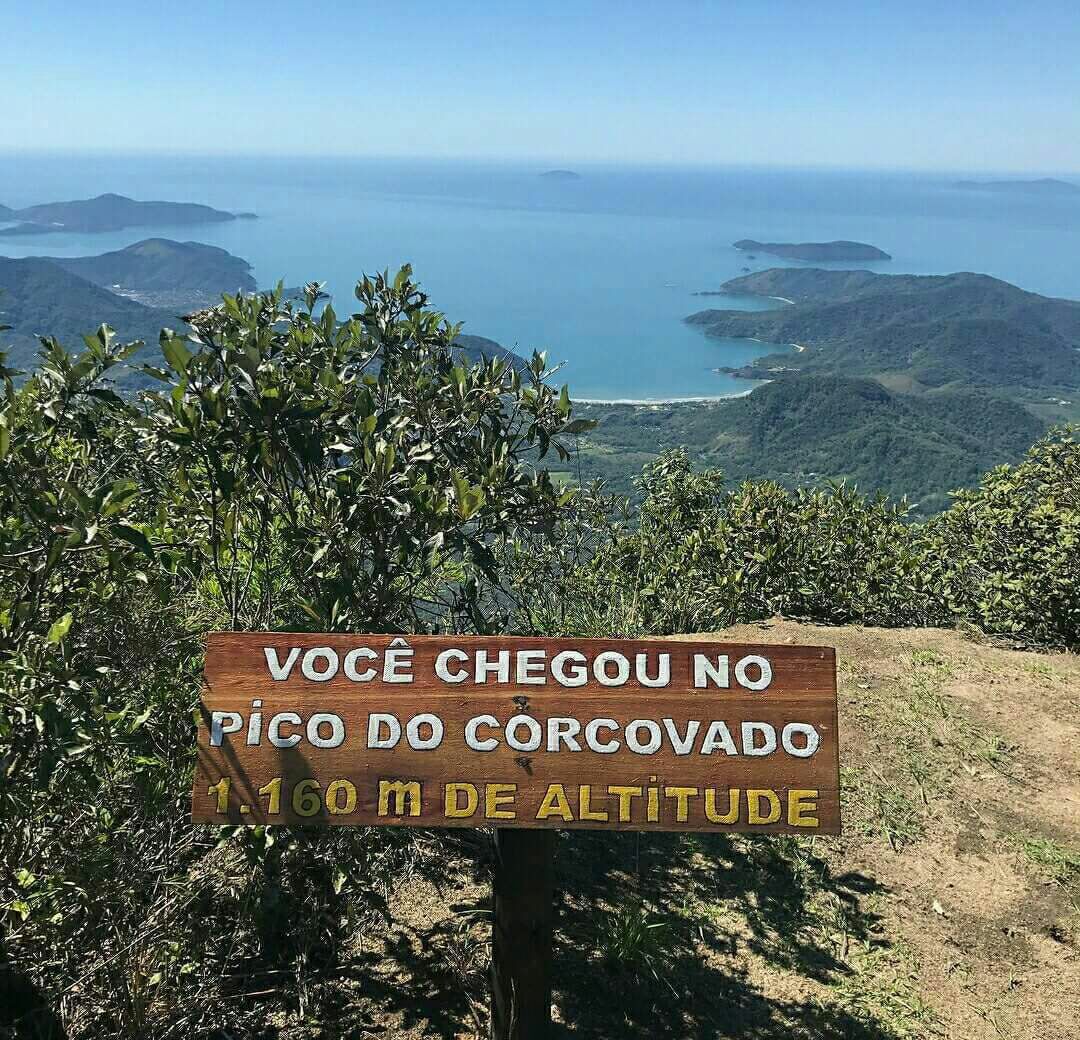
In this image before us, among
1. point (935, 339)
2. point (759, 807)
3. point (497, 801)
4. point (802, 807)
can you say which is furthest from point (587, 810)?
point (935, 339)

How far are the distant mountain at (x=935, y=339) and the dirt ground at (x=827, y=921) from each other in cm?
15365

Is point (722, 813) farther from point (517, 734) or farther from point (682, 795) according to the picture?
point (517, 734)

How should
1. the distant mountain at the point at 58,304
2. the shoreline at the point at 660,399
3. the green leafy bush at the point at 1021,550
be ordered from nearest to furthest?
the green leafy bush at the point at 1021,550 < the shoreline at the point at 660,399 < the distant mountain at the point at 58,304

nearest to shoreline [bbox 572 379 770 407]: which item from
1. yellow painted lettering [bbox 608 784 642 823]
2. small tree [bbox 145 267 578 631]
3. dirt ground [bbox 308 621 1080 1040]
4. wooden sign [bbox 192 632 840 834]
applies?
dirt ground [bbox 308 621 1080 1040]

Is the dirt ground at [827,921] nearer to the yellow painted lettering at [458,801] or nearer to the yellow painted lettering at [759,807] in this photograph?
the yellow painted lettering at [458,801]

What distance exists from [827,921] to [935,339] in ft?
620

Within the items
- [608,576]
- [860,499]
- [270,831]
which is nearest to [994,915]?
[270,831]

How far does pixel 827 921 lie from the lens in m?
4.13

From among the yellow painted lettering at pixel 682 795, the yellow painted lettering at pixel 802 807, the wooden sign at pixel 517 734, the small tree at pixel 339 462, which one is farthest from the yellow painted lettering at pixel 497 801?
the small tree at pixel 339 462

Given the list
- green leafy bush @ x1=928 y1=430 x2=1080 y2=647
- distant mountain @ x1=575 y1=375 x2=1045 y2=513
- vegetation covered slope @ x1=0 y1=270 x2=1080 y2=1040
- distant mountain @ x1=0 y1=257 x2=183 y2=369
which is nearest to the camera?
vegetation covered slope @ x1=0 y1=270 x2=1080 y2=1040

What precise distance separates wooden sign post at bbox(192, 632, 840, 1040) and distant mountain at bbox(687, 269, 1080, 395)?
156m

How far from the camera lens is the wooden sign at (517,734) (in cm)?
252

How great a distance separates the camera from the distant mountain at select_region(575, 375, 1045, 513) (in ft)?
310

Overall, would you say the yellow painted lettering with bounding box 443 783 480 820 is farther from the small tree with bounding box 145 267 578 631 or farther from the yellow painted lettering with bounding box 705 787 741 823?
the small tree with bounding box 145 267 578 631
